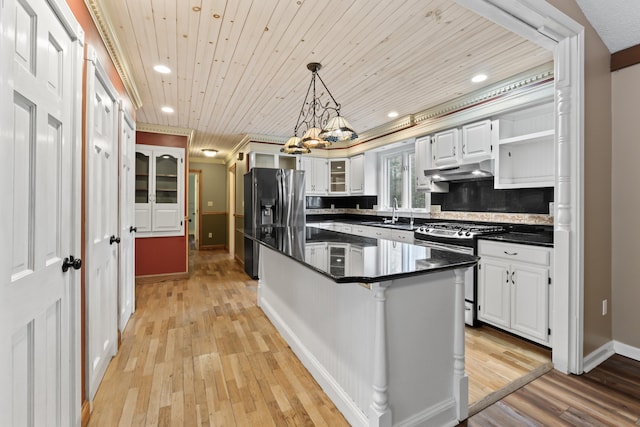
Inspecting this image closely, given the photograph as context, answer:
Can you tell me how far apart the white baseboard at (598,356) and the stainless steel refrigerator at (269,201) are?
13.0 ft

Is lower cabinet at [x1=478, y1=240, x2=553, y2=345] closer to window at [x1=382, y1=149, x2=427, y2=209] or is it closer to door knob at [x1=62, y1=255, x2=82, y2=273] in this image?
window at [x1=382, y1=149, x2=427, y2=209]

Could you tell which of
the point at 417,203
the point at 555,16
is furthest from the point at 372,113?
the point at 555,16

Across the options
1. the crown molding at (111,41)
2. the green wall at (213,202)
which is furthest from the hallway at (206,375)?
the green wall at (213,202)

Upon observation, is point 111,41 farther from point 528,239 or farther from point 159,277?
point 528,239

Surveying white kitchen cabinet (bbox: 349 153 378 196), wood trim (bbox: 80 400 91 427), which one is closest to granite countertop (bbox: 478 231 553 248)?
white kitchen cabinet (bbox: 349 153 378 196)

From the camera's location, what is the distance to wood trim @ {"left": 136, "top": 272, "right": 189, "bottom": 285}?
4668 millimetres

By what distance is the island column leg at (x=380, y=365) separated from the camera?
143cm

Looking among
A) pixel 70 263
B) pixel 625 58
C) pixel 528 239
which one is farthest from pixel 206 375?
pixel 625 58

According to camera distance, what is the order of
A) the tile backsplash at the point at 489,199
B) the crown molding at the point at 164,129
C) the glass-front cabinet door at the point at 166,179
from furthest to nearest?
the glass-front cabinet door at the point at 166,179 < the crown molding at the point at 164,129 < the tile backsplash at the point at 489,199

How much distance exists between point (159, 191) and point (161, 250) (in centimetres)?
94

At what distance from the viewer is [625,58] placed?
2.33 m

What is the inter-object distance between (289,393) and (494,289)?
2.08m

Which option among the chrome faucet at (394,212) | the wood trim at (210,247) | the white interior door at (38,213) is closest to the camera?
the white interior door at (38,213)

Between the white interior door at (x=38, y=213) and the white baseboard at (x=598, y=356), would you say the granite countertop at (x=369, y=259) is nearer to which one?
the white interior door at (x=38, y=213)
